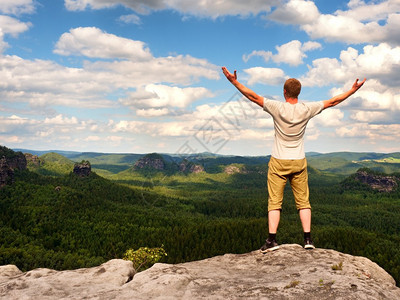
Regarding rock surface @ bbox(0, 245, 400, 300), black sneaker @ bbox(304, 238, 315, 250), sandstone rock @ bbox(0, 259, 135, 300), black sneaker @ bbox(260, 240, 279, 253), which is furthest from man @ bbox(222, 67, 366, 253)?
sandstone rock @ bbox(0, 259, 135, 300)

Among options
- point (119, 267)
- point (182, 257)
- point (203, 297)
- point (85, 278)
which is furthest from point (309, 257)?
point (182, 257)

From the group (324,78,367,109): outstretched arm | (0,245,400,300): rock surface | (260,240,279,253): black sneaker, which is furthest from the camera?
(260,240,279,253): black sneaker

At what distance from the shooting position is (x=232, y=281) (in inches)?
300

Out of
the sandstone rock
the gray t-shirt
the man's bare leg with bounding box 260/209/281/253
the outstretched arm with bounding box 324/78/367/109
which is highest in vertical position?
the outstretched arm with bounding box 324/78/367/109

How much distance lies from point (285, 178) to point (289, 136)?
1.55m

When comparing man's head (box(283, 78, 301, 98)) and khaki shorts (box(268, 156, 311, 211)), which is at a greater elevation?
man's head (box(283, 78, 301, 98))

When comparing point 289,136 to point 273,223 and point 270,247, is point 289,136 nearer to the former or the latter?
point 273,223

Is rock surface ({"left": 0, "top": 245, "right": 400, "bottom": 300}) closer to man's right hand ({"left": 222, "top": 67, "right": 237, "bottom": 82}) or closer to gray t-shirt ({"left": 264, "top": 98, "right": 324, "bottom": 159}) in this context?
gray t-shirt ({"left": 264, "top": 98, "right": 324, "bottom": 159})

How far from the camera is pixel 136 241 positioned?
126875 mm

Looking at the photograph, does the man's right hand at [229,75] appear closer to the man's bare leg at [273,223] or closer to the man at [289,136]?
Answer: the man at [289,136]

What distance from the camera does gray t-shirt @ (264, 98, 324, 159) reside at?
928 cm

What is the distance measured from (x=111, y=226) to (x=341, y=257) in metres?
154

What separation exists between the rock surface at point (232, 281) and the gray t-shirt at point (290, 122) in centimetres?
363

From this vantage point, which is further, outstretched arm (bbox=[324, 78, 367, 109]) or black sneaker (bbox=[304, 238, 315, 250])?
black sneaker (bbox=[304, 238, 315, 250])
